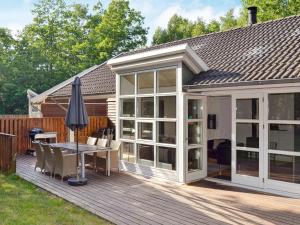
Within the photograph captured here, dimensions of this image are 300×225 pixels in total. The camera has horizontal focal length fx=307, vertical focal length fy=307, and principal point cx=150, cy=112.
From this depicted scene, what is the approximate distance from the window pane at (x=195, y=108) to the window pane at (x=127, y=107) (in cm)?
211

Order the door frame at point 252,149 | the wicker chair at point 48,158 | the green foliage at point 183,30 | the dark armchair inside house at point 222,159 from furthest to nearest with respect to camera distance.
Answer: the green foliage at point 183,30, the dark armchair inside house at point 222,159, the wicker chair at point 48,158, the door frame at point 252,149

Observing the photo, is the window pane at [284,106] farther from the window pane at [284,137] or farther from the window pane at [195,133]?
the window pane at [195,133]

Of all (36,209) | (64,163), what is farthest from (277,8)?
(36,209)

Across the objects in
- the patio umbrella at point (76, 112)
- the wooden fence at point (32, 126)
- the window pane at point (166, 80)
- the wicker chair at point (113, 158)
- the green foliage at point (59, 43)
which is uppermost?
the green foliage at point (59, 43)

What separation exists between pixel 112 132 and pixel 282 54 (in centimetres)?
819

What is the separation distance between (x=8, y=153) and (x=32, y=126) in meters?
3.98

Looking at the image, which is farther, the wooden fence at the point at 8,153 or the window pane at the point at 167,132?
the wooden fence at the point at 8,153

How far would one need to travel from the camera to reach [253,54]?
8602mm

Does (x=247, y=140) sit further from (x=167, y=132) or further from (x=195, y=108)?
(x=167, y=132)

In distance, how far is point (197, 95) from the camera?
8.33m

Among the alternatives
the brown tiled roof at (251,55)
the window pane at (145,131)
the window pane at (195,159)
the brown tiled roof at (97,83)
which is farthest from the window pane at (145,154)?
the brown tiled roof at (97,83)

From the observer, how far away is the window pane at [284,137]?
21.9 feet

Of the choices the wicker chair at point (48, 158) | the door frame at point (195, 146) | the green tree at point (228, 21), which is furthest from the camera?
the green tree at point (228, 21)

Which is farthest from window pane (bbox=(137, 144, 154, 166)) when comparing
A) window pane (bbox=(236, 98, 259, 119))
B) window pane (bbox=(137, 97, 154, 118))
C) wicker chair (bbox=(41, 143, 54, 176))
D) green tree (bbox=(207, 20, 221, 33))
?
green tree (bbox=(207, 20, 221, 33))
